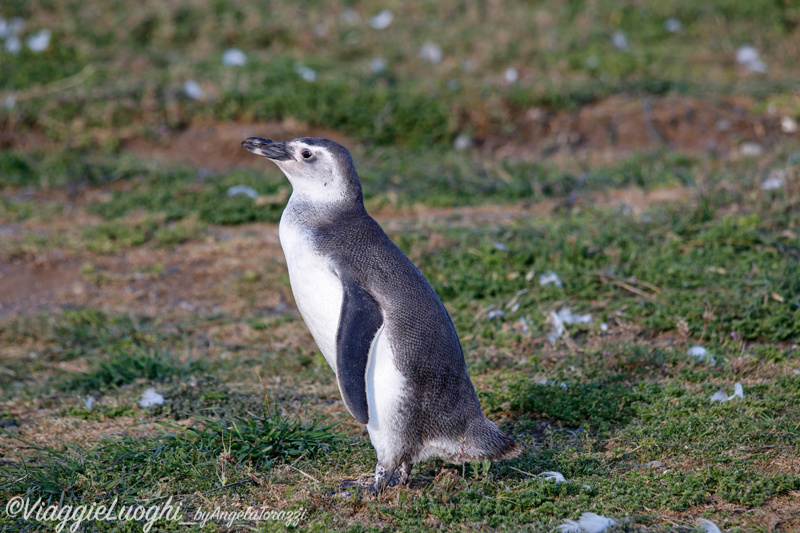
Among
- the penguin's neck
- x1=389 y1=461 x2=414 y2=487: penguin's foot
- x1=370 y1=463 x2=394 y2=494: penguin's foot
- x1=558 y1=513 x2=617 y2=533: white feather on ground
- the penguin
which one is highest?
the penguin's neck

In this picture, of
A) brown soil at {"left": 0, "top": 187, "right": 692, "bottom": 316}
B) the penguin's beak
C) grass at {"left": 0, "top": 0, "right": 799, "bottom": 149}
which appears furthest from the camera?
grass at {"left": 0, "top": 0, "right": 799, "bottom": 149}

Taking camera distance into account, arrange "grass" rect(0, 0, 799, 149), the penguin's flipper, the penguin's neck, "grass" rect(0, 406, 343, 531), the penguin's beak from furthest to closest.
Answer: "grass" rect(0, 0, 799, 149)
the penguin's beak
the penguin's neck
"grass" rect(0, 406, 343, 531)
the penguin's flipper

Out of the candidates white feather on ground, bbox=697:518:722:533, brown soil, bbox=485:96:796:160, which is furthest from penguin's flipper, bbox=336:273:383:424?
brown soil, bbox=485:96:796:160

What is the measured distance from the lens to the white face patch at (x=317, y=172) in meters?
3.17

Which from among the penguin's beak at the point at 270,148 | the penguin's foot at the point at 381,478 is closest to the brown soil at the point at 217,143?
the penguin's beak at the point at 270,148

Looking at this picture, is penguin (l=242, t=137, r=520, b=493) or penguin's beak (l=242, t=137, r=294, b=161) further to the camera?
penguin's beak (l=242, t=137, r=294, b=161)

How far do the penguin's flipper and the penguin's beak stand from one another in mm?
698

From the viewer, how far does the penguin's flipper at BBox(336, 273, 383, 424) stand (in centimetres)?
278

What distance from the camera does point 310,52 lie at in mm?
8547

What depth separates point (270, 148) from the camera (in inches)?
127

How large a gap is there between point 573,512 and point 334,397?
4.97 ft

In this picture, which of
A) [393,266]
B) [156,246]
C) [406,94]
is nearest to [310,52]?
[406,94]

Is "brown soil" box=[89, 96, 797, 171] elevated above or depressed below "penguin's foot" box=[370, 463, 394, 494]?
below

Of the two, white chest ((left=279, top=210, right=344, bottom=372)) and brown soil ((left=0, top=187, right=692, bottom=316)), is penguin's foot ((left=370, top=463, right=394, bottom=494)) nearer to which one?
white chest ((left=279, top=210, right=344, bottom=372))
